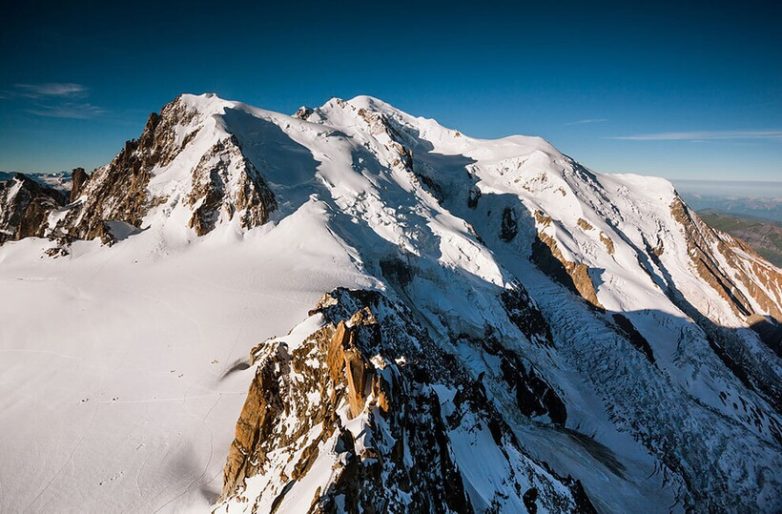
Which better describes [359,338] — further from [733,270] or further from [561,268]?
[733,270]

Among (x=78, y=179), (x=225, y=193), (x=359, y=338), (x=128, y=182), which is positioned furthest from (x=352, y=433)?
(x=78, y=179)

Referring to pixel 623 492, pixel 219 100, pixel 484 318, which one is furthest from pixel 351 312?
pixel 219 100

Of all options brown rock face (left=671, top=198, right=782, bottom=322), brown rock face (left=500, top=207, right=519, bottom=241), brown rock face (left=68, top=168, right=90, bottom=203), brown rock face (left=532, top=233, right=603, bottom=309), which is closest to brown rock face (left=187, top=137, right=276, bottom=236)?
brown rock face (left=68, top=168, right=90, bottom=203)

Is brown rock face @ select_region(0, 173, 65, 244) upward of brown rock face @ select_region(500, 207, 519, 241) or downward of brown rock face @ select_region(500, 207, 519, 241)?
upward

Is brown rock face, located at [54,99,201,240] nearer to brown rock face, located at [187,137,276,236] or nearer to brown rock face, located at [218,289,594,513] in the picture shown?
brown rock face, located at [187,137,276,236]

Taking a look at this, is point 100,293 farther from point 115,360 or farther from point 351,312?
point 351,312
